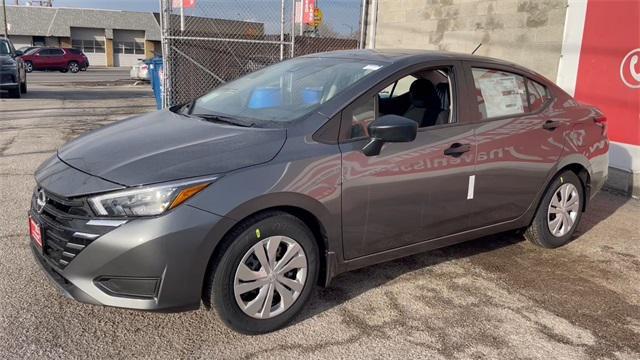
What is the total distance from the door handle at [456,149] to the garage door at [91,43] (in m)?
50.9

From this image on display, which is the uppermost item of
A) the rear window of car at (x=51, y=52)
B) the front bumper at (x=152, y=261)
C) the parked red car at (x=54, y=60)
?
the front bumper at (x=152, y=261)

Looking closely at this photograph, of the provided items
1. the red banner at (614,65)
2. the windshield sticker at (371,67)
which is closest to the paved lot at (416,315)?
the windshield sticker at (371,67)

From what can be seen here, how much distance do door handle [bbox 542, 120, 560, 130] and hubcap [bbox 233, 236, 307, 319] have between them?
2419mm

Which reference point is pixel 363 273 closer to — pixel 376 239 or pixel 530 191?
pixel 376 239

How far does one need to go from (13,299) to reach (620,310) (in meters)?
3.96

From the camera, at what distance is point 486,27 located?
8.40 meters

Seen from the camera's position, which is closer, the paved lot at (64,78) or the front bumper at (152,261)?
the front bumper at (152,261)

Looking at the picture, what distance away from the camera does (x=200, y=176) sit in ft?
9.15

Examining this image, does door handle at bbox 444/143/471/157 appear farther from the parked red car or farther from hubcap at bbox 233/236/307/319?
the parked red car

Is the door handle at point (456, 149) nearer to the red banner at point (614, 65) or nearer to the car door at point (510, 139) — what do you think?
the car door at point (510, 139)

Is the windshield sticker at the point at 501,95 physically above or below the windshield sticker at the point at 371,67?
below

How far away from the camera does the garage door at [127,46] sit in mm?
49781

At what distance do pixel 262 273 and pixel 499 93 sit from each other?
2395 mm

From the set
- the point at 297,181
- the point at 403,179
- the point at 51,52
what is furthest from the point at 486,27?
the point at 51,52
